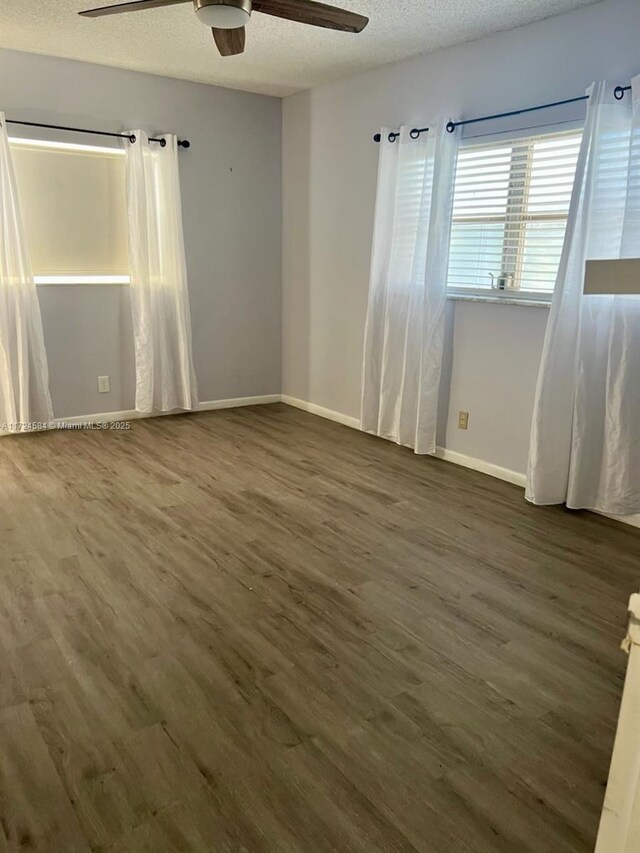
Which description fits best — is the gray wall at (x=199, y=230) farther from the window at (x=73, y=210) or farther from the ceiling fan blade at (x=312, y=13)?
the ceiling fan blade at (x=312, y=13)

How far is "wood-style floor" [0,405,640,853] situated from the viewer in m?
1.53

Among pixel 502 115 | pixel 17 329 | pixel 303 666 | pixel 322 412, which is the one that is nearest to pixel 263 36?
pixel 502 115

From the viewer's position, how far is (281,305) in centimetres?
570

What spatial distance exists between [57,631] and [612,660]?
1882mm

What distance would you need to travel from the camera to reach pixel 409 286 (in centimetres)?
421

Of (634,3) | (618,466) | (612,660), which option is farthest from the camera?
(618,466)

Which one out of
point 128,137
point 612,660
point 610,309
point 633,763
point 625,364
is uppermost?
point 128,137

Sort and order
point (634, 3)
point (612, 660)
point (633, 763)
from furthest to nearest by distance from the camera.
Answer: point (634, 3), point (612, 660), point (633, 763)

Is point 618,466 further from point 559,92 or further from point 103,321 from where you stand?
point 103,321

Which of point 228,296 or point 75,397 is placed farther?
point 228,296

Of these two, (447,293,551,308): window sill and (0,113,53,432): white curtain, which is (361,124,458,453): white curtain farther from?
(0,113,53,432): white curtain

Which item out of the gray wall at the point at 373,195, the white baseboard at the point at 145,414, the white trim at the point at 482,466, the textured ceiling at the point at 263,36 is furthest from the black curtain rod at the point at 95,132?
the white trim at the point at 482,466

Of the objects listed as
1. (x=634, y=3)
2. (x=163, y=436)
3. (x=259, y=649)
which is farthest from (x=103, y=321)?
(x=634, y=3)

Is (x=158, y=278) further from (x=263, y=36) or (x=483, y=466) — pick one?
(x=483, y=466)
